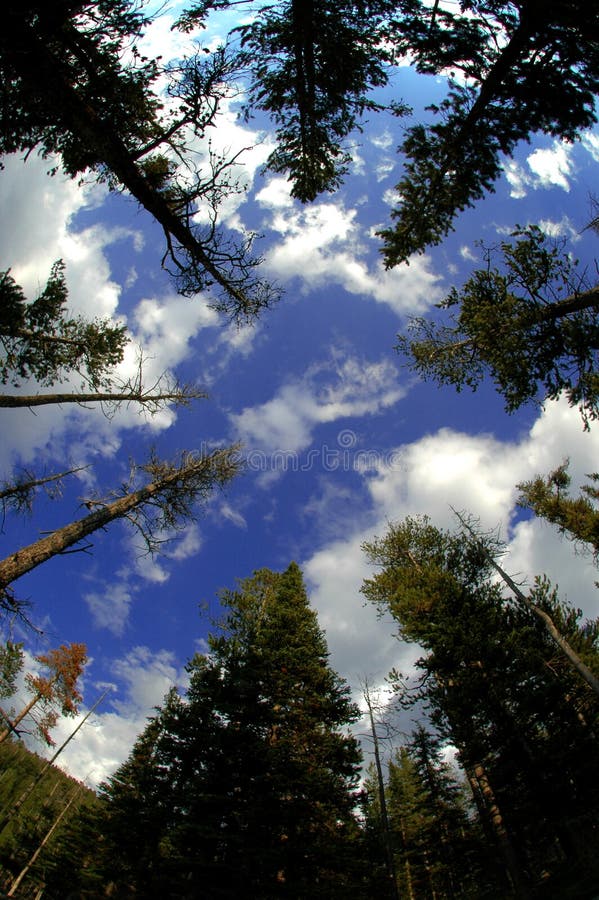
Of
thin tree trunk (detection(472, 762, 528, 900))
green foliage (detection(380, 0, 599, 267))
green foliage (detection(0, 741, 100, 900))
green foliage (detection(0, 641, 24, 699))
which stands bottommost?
green foliage (detection(0, 741, 100, 900))

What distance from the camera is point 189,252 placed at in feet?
21.3

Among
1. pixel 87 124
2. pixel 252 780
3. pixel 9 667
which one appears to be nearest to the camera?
pixel 87 124

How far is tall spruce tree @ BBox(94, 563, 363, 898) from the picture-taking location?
912 cm

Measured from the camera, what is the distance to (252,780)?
10.4 m

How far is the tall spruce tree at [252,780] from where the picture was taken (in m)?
9.12

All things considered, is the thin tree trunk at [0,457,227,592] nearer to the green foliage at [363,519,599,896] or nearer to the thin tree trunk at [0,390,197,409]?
the thin tree trunk at [0,390,197,409]

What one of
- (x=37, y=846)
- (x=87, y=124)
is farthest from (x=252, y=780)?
(x=37, y=846)

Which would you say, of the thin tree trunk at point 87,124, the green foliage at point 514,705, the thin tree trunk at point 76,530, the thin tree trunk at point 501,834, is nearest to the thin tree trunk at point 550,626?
the green foliage at point 514,705

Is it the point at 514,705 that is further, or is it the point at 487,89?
the point at 514,705

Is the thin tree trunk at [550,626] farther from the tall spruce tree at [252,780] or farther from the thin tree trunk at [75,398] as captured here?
the thin tree trunk at [75,398]

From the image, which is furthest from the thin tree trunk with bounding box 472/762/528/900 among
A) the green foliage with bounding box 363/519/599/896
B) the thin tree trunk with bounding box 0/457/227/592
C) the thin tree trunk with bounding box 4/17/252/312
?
the thin tree trunk with bounding box 4/17/252/312

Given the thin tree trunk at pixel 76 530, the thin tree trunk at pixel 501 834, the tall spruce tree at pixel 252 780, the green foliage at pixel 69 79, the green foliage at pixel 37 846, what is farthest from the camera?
the green foliage at pixel 37 846

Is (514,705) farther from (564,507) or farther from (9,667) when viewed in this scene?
(9,667)

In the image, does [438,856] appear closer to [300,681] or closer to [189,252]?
[300,681]
